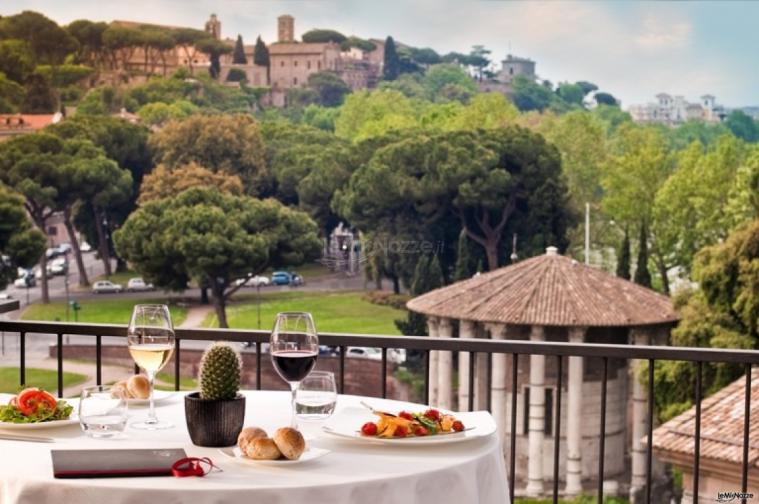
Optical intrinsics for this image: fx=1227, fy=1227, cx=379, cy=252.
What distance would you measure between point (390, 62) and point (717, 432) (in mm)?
21806

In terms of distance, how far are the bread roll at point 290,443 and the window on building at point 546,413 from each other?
2088 cm

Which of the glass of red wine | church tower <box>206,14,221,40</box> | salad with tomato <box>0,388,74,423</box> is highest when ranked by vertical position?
church tower <box>206,14,221,40</box>

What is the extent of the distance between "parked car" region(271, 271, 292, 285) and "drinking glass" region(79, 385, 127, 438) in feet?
91.1

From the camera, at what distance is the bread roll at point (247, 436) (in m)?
1.65

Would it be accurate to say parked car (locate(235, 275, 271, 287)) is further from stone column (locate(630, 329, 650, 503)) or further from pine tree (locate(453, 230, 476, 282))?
stone column (locate(630, 329, 650, 503))

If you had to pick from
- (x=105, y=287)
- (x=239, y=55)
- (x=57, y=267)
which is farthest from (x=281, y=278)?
(x=239, y=55)

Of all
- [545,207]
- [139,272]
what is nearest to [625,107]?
[545,207]

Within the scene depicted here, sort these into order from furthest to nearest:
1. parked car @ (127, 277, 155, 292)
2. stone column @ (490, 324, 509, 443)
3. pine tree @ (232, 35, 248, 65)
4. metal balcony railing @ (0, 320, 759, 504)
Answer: pine tree @ (232, 35, 248, 65) < parked car @ (127, 277, 155, 292) < stone column @ (490, 324, 509, 443) < metal balcony railing @ (0, 320, 759, 504)

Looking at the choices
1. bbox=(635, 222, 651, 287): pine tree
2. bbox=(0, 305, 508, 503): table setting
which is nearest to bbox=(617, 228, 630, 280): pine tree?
bbox=(635, 222, 651, 287): pine tree

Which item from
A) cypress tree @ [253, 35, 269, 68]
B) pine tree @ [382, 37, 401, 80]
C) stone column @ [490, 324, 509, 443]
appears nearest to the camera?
stone column @ [490, 324, 509, 443]

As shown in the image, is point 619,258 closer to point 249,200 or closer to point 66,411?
point 249,200

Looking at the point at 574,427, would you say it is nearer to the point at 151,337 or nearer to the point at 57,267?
the point at 57,267

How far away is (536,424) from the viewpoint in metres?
22.2

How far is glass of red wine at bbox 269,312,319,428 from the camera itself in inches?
69.8
